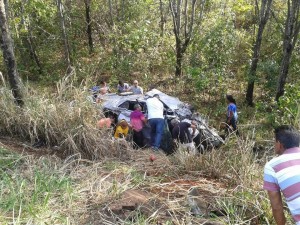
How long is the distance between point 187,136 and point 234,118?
75.6 inches

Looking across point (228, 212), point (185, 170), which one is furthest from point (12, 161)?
point (228, 212)

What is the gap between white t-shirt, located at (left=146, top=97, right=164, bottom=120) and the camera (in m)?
7.91

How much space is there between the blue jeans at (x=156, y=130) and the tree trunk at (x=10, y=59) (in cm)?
268

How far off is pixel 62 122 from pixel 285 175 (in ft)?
13.4

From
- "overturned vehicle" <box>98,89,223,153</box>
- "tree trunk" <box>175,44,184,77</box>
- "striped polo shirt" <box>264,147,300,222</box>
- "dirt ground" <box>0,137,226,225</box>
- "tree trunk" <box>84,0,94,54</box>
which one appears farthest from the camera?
"tree trunk" <box>84,0,94,54</box>

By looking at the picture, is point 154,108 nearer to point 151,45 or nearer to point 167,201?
point 167,201

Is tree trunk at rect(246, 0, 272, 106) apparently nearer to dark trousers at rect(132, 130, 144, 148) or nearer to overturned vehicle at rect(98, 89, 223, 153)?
overturned vehicle at rect(98, 89, 223, 153)

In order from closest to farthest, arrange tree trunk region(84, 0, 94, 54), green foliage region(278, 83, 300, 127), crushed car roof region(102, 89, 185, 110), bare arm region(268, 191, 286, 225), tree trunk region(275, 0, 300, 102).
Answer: bare arm region(268, 191, 286, 225) → green foliage region(278, 83, 300, 127) → crushed car roof region(102, 89, 185, 110) → tree trunk region(275, 0, 300, 102) → tree trunk region(84, 0, 94, 54)

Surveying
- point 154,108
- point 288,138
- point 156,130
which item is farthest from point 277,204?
point 154,108

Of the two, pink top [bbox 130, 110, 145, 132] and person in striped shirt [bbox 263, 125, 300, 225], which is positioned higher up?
person in striped shirt [bbox 263, 125, 300, 225]

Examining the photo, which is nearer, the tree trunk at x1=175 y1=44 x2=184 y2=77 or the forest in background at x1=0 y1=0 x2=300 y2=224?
the forest in background at x1=0 y1=0 x2=300 y2=224

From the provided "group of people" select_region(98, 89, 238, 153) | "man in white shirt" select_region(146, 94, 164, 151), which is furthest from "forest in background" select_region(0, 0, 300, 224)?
"man in white shirt" select_region(146, 94, 164, 151)

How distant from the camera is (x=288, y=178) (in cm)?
289

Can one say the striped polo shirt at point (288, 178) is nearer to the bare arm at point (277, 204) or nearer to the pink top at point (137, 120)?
the bare arm at point (277, 204)
